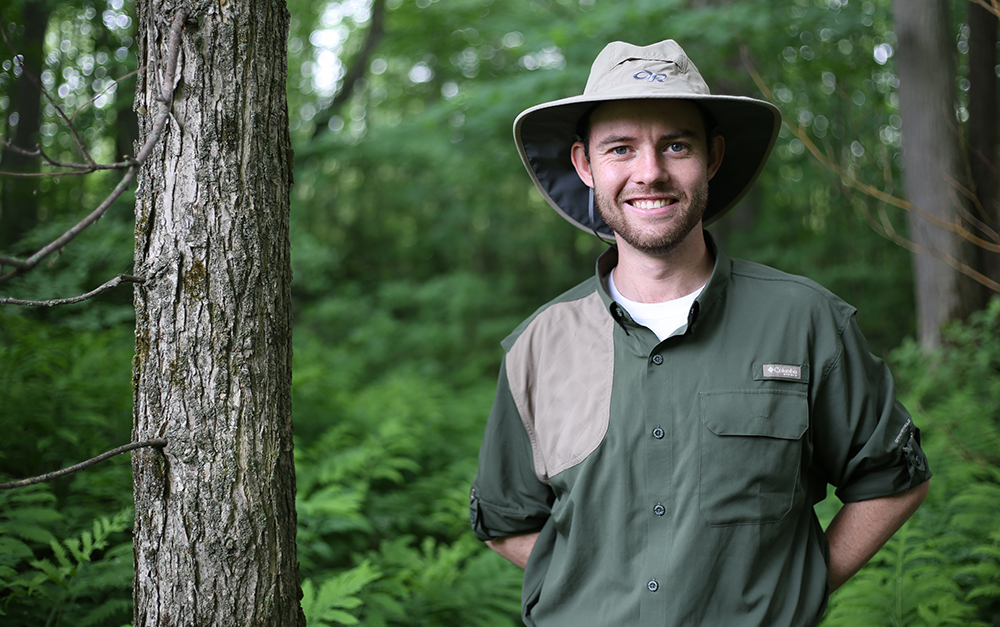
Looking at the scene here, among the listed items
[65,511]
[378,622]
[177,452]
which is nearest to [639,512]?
[177,452]

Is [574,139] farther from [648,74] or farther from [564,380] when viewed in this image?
[564,380]

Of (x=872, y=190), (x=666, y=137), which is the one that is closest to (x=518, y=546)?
(x=666, y=137)

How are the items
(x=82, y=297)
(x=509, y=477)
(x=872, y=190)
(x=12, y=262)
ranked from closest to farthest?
(x=12, y=262)
(x=82, y=297)
(x=509, y=477)
(x=872, y=190)

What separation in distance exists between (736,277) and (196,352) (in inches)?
64.3

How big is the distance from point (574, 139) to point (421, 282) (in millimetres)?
13108

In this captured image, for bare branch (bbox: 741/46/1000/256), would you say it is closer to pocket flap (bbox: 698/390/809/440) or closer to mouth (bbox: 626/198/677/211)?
mouth (bbox: 626/198/677/211)

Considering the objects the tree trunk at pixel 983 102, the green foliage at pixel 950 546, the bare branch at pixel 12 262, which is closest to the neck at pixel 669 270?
the bare branch at pixel 12 262

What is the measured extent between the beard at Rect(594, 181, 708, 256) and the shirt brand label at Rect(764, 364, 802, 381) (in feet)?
1.48

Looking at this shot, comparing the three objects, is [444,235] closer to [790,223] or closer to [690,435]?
[790,223]

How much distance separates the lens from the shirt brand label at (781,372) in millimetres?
1926

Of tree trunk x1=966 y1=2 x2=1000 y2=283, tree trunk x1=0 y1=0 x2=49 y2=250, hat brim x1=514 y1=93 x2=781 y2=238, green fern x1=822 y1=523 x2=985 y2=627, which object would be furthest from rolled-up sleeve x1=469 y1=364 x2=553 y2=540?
tree trunk x1=966 y1=2 x2=1000 y2=283

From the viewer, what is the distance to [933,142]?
7191mm

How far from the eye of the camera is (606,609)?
1929mm

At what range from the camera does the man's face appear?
2.02 metres
